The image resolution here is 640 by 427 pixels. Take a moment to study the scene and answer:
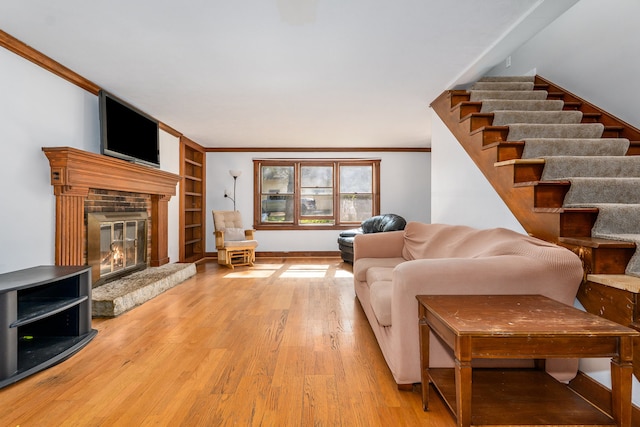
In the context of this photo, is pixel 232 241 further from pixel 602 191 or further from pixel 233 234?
pixel 602 191

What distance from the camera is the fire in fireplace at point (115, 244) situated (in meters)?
3.42

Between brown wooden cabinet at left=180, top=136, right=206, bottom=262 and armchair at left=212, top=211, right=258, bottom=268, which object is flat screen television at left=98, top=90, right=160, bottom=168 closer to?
brown wooden cabinet at left=180, top=136, right=206, bottom=262

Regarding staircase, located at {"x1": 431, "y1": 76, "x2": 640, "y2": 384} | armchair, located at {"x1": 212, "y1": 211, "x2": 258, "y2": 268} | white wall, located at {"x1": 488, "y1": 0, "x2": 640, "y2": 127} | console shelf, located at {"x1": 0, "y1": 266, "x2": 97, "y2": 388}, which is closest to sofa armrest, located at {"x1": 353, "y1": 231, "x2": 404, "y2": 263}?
staircase, located at {"x1": 431, "y1": 76, "x2": 640, "y2": 384}

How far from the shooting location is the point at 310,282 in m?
4.38

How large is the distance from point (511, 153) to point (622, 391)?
5.88 feet

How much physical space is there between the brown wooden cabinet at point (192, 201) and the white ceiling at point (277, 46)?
1852mm

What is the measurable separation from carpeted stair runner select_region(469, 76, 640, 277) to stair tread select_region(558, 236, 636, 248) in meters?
0.04

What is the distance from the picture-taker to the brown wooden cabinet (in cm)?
564

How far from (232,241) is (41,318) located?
3620mm

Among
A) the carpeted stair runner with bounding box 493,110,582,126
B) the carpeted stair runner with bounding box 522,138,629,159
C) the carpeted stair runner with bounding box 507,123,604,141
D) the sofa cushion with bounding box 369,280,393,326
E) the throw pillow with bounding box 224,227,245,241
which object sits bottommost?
the sofa cushion with bounding box 369,280,393,326

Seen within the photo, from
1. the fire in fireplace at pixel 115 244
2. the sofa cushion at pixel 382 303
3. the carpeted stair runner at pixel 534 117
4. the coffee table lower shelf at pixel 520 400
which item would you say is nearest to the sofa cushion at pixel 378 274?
the sofa cushion at pixel 382 303

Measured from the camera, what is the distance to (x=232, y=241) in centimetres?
568

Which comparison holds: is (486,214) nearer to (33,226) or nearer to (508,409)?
(508,409)

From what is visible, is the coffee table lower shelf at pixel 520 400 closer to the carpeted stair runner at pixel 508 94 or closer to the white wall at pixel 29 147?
the carpeted stair runner at pixel 508 94
